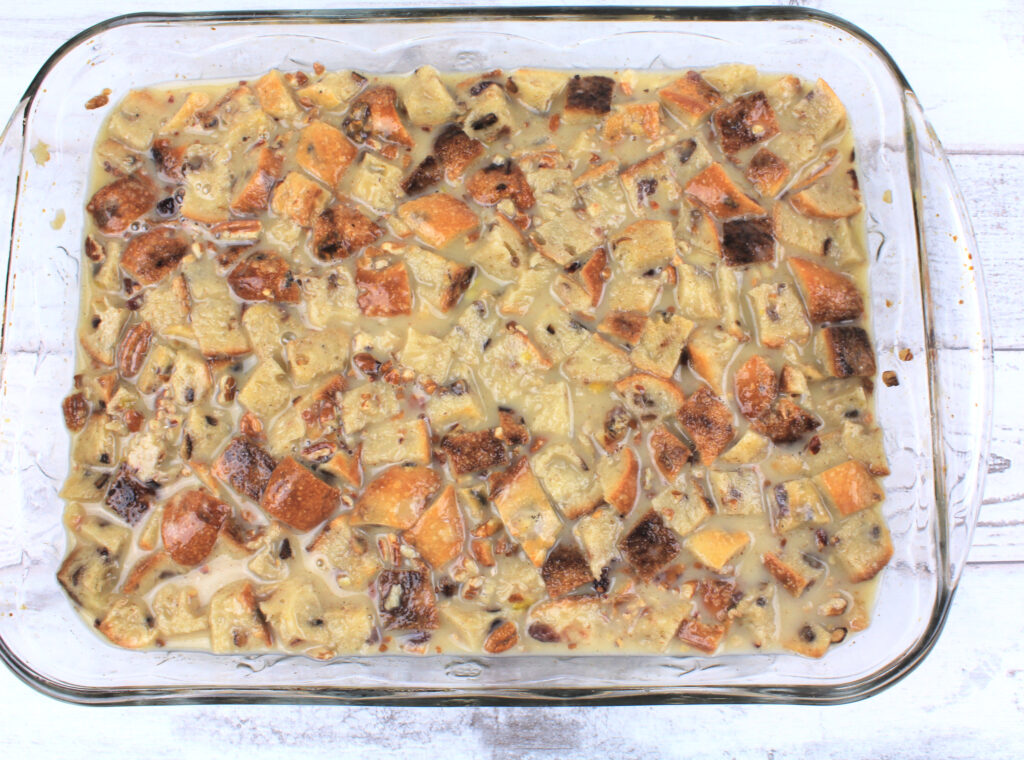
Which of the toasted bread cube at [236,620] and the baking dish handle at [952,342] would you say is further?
the baking dish handle at [952,342]

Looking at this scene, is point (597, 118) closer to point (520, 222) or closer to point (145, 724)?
point (520, 222)

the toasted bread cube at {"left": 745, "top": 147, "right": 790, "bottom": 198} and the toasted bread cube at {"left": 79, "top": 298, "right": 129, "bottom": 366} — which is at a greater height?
the toasted bread cube at {"left": 745, "top": 147, "right": 790, "bottom": 198}

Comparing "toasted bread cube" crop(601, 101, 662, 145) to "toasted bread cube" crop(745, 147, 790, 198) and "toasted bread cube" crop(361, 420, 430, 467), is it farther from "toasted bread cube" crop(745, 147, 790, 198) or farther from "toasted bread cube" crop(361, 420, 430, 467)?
"toasted bread cube" crop(361, 420, 430, 467)

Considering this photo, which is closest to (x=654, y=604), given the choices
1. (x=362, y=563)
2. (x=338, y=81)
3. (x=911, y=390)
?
(x=362, y=563)

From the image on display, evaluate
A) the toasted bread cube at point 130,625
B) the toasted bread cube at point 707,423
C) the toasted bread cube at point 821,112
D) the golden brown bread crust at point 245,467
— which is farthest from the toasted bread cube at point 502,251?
the toasted bread cube at point 130,625

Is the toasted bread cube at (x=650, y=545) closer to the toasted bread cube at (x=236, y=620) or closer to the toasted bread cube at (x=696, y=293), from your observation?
the toasted bread cube at (x=696, y=293)

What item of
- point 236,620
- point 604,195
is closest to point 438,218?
point 604,195

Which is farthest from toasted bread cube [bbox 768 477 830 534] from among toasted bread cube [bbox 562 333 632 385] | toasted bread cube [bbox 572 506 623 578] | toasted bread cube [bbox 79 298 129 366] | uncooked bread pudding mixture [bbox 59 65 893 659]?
toasted bread cube [bbox 79 298 129 366]
